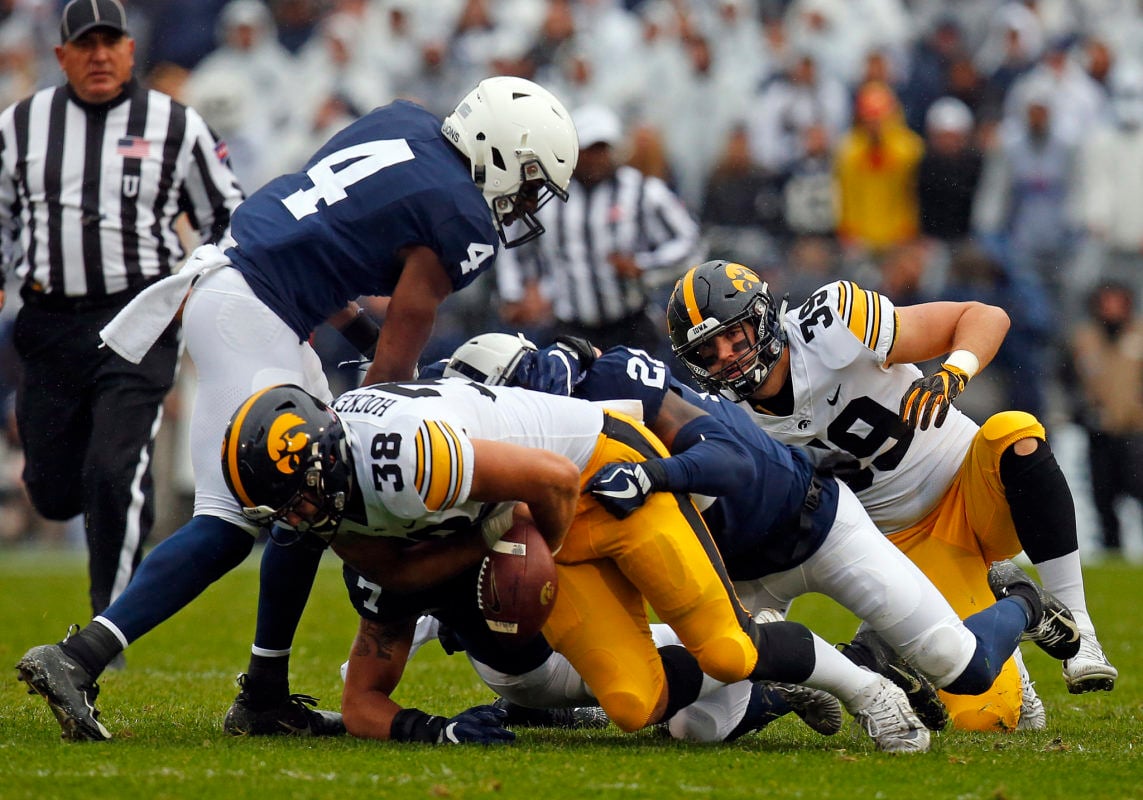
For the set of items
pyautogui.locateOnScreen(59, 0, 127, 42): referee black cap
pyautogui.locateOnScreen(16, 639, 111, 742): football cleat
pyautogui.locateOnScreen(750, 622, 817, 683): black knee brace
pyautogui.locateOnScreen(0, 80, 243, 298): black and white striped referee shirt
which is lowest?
pyautogui.locateOnScreen(750, 622, 817, 683): black knee brace

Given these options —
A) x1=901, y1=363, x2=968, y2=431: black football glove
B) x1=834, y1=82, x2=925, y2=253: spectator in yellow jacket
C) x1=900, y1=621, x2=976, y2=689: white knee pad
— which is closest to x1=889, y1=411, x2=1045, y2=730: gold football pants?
x1=901, y1=363, x2=968, y2=431: black football glove

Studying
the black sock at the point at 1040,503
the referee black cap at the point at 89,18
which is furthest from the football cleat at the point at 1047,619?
the referee black cap at the point at 89,18

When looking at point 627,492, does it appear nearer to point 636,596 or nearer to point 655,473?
point 655,473

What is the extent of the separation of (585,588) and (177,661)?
2.49 m

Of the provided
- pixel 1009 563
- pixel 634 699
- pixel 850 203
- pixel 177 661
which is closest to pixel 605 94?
pixel 850 203

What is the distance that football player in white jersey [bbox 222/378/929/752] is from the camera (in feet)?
11.1

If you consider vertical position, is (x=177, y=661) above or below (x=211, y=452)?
below

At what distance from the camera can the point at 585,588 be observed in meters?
3.80

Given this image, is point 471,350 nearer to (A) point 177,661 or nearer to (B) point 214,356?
(B) point 214,356

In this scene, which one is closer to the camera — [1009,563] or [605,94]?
[1009,563]

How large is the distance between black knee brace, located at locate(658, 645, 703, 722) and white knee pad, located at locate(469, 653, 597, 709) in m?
0.25

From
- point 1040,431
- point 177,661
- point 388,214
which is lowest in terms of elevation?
point 177,661

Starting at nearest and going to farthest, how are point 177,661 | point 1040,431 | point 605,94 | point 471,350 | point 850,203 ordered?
1. point 471,350
2. point 1040,431
3. point 177,661
4. point 850,203
5. point 605,94

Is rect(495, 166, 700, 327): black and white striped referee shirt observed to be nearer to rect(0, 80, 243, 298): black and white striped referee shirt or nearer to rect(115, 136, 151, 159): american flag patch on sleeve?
rect(0, 80, 243, 298): black and white striped referee shirt
